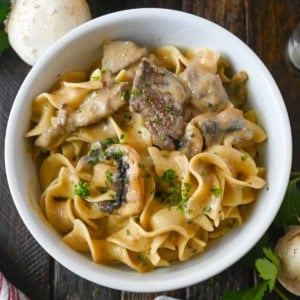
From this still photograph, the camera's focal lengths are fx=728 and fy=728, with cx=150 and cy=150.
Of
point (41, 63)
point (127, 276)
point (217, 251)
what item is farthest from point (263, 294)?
point (41, 63)

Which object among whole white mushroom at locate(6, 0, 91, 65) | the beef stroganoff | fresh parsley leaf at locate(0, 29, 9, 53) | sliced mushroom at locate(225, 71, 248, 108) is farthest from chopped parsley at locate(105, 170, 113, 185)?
fresh parsley leaf at locate(0, 29, 9, 53)

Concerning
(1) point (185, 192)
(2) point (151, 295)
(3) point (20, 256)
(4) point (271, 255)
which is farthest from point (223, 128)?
(3) point (20, 256)

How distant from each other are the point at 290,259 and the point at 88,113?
859 millimetres

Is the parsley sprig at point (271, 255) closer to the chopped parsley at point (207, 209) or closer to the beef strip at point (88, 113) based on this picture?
the chopped parsley at point (207, 209)

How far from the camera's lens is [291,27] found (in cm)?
282

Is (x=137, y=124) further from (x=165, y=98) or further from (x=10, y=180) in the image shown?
(x=10, y=180)

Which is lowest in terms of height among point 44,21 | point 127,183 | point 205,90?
point 127,183

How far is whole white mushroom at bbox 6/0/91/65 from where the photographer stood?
102 inches

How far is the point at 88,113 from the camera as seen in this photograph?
231cm

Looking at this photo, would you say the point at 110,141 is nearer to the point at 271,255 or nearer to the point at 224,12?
the point at 271,255

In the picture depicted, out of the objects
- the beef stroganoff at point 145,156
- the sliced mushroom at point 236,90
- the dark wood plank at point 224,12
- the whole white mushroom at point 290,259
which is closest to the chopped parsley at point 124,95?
the beef stroganoff at point 145,156

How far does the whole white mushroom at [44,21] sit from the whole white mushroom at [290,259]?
106cm

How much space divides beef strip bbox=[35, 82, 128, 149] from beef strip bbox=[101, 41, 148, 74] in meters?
0.10

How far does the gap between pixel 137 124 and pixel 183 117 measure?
0.50 ft
